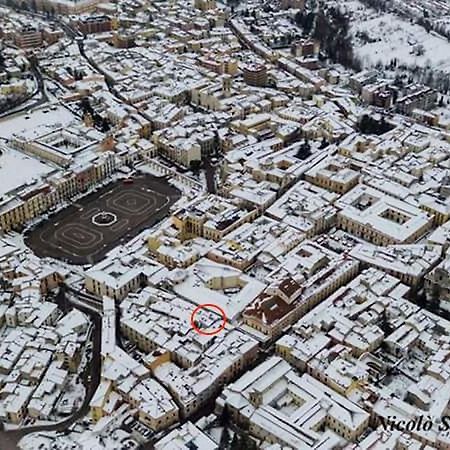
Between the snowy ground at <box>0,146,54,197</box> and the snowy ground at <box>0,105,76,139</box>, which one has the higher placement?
the snowy ground at <box>0,146,54,197</box>

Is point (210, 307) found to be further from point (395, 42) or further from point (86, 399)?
point (395, 42)

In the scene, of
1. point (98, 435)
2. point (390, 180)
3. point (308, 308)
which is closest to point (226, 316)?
point (308, 308)

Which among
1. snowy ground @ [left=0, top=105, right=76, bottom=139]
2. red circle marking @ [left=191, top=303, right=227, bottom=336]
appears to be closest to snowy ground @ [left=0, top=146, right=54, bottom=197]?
snowy ground @ [left=0, top=105, right=76, bottom=139]

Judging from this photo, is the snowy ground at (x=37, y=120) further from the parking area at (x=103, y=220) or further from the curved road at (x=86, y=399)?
the curved road at (x=86, y=399)

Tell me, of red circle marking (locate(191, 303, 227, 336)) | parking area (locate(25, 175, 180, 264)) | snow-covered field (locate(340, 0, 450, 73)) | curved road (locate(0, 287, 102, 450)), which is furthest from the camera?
snow-covered field (locate(340, 0, 450, 73))

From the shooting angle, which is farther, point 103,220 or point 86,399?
point 103,220

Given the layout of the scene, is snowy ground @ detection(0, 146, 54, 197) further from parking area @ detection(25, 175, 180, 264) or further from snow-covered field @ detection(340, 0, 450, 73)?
snow-covered field @ detection(340, 0, 450, 73)

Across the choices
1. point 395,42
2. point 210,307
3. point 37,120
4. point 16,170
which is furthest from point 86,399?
point 395,42

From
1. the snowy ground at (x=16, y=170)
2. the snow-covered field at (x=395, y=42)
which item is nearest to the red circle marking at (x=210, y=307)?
the snowy ground at (x=16, y=170)
